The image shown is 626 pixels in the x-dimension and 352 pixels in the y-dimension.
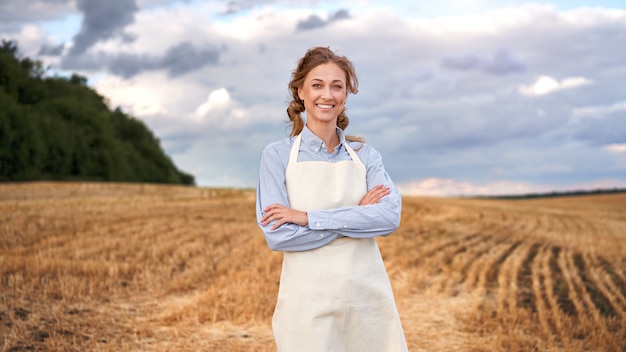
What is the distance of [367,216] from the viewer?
3424 millimetres

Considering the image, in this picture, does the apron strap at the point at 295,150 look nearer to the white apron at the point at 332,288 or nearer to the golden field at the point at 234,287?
the white apron at the point at 332,288

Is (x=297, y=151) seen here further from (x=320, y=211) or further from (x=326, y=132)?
(x=320, y=211)

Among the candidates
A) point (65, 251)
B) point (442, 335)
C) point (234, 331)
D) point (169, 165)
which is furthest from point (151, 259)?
point (169, 165)

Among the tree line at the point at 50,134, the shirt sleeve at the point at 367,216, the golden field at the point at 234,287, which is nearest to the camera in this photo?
the shirt sleeve at the point at 367,216

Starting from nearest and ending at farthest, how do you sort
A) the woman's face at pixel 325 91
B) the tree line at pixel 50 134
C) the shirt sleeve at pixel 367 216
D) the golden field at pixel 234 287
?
the shirt sleeve at pixel 367 216 < the woman's face at pixel 325 91 < the golden field at pixel 234 287 < the tree line at pixel 50 134

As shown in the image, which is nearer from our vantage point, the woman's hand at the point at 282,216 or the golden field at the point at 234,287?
the woman's hand at the point at 282,216

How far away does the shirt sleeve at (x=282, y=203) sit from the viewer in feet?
11.0

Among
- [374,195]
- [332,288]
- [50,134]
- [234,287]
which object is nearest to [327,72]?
[374,195]

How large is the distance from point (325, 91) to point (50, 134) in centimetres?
4538

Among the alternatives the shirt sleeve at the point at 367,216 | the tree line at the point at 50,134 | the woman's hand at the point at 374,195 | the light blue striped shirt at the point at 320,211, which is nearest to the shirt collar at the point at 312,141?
the light blue striped shirt at the point at 320,211

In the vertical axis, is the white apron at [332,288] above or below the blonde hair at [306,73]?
below

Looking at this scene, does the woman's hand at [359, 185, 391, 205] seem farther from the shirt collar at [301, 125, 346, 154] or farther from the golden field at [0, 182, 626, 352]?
the golden field at [0, 182, 626, 352]

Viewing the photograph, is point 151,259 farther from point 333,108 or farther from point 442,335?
point 333,108

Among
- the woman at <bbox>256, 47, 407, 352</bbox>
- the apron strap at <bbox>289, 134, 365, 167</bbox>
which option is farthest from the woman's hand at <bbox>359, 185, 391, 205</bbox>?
the apron strap at <bbox>289, 134, 365, 167</bbox>
